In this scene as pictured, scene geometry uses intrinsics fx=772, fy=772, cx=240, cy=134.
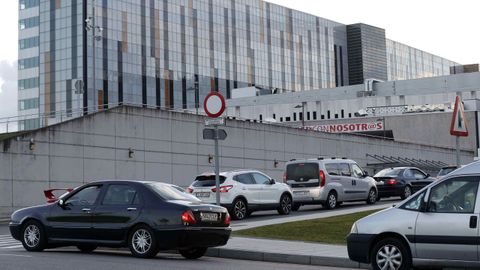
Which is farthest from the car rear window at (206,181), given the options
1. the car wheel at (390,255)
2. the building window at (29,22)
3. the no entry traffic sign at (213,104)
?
the building window at (29,22)

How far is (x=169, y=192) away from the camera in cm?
1491

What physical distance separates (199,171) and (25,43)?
67.4m

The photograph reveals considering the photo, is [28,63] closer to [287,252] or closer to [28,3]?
[28,3]

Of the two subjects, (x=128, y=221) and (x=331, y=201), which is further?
(x=331, y=201)

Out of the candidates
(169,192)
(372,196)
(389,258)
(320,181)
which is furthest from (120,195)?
(372,196)

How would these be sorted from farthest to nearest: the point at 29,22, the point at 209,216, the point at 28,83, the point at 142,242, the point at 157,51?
1. the point at 157,51
2. the point at 28,83
3. the point at 29,22
4. the point at 209,216
5. the point at 142,242

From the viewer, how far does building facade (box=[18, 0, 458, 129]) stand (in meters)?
97.0

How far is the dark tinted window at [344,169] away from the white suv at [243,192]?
124 inches

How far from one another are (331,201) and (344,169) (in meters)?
1.37

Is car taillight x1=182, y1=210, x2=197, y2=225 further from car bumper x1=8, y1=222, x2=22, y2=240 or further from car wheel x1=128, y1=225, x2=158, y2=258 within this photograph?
car bumper x1=8, y1=222, x2=22, y2=240

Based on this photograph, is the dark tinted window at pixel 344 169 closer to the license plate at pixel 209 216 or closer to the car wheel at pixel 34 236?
the license plate at pixel 209 216

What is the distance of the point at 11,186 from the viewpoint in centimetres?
3023

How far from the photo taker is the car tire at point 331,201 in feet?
90.1

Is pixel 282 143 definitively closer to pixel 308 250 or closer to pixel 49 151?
pixel 49 151
